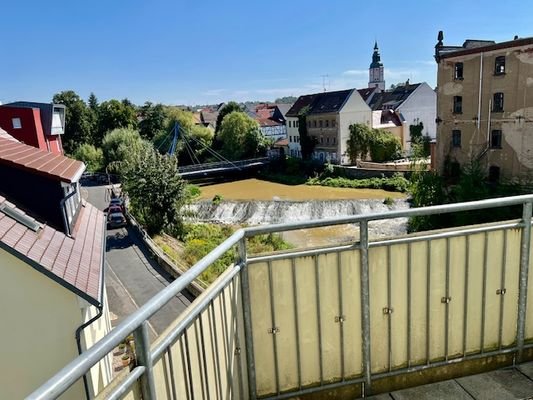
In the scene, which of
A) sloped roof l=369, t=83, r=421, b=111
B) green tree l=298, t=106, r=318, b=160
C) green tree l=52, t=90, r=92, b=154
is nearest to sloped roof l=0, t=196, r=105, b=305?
green tree l=298, t=106, r=318, b=160

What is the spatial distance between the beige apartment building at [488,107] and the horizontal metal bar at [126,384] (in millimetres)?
26811

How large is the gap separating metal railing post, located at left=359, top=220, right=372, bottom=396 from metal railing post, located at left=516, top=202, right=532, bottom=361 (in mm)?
1085

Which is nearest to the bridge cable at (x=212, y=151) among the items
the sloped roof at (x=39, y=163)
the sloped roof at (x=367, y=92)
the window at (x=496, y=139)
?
the sloped roof at (x=367, y=92)

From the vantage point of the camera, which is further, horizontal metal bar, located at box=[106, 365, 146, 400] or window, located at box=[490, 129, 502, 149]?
window, located at box=[490, 129, 502, 149]

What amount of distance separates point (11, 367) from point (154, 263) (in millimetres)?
12388

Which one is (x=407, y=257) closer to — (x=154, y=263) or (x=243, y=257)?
(x=243, y=257)

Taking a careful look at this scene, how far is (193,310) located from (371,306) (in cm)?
130

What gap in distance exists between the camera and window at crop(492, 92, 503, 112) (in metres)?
24.8

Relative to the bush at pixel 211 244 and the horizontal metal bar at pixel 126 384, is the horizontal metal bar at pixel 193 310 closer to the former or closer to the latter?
the horizontal metal bar at pixel 126 384

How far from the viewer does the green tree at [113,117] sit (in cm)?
5881

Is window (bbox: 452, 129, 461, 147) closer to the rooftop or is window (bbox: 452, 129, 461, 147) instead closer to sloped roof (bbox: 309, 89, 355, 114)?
the rooftop

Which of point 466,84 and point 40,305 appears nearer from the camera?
point 40,305

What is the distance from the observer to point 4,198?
Result: 6699mm

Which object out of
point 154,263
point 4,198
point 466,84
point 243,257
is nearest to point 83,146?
point 154,263
